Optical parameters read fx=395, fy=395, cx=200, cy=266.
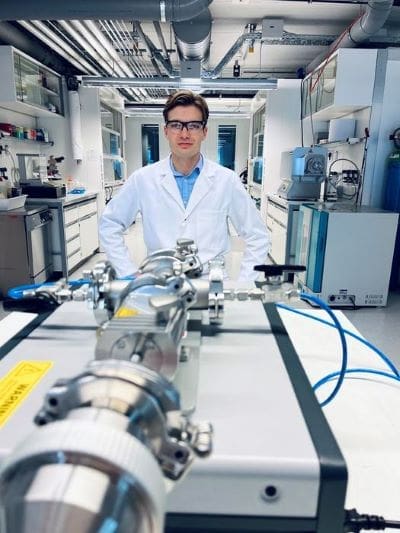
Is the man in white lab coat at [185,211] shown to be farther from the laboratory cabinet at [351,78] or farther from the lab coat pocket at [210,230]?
the laboratory cabinet at [351,78]

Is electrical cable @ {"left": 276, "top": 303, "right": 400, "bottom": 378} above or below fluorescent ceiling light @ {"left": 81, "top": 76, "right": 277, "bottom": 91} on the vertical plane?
below

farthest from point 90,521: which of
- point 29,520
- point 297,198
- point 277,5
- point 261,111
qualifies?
point 261,111

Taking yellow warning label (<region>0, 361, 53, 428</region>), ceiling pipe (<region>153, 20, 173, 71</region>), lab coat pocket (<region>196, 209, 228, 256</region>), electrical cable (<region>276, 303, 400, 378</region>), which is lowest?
electrical cable (<region>276, 303, 400, 378</region>)

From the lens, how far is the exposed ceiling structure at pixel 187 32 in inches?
113

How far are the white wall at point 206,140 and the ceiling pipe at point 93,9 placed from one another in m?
6.76

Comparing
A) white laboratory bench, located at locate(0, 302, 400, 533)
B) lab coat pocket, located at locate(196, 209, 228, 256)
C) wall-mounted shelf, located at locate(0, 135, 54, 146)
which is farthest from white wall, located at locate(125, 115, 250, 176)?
white laboratory bench, located at locate(0, 302, 400, 533)

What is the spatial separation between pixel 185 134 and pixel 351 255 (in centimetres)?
216

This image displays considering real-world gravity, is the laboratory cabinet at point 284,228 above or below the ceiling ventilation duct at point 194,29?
below

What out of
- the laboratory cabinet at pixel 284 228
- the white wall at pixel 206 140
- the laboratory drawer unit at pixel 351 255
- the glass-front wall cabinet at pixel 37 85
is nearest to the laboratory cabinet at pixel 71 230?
the glass-front wall cabinet at pixel 37 85

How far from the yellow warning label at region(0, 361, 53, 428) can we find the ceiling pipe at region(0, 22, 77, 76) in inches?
158

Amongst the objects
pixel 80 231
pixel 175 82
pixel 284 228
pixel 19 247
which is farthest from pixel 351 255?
pixel 175 82

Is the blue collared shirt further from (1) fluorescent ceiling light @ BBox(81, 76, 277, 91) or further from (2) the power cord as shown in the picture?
(1) fluorescent ceiling light @ BBox(81, 76, 277, 91)

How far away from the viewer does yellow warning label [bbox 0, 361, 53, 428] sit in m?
0.54

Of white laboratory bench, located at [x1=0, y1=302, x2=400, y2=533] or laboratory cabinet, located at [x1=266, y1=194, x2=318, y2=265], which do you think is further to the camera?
laboratory cabinet, located at [x1=266, y1=194, x2=318, y2=265]
